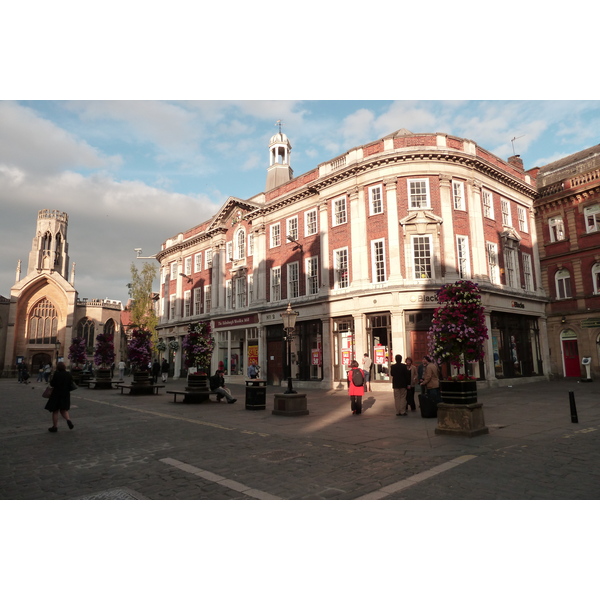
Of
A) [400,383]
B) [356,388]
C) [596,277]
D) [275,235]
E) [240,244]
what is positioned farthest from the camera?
[240,244]

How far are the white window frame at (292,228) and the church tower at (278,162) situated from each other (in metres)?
7.99

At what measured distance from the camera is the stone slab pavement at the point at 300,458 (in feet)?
18.0

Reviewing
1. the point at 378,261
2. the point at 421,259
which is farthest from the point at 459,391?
the point at 378,261

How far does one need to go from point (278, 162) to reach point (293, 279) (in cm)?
1368

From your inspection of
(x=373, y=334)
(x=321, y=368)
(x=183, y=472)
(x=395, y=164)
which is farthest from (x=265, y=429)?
(x=395, y=164)

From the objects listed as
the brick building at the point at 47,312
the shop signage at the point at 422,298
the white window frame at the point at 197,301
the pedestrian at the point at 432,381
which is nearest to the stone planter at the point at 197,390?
the pedestrian at the point at 432,381

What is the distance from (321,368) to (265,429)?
14.4 metres

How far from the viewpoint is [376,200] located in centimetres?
2305

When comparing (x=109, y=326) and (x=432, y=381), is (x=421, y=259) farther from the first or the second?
(x=109, y=326)

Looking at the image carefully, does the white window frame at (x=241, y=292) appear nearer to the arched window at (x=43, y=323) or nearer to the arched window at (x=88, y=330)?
the arched window at (x=88, y=330)

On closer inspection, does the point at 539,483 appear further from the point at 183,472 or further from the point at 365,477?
the point at 183,472

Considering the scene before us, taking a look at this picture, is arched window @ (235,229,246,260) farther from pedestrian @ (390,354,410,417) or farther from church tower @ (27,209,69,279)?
church tower @ (27,209,69,279)

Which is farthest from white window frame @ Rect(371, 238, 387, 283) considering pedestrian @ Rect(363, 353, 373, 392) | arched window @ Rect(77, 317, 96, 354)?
arched window @ Rect(77, 317, 96, 354)

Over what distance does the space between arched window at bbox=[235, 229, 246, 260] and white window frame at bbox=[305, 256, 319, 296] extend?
782cm
